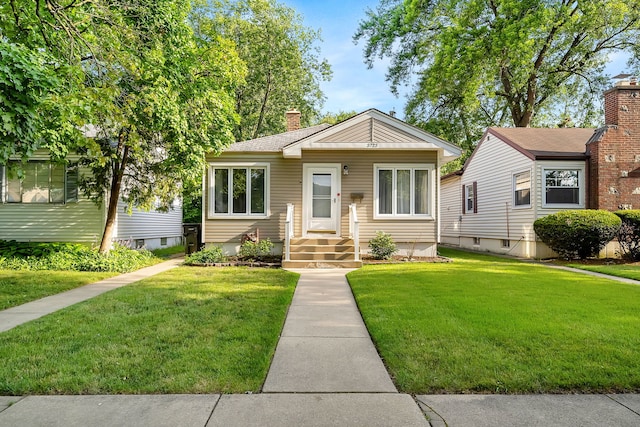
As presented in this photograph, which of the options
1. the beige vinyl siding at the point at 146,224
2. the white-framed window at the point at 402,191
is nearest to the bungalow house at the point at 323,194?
the white-framed window at the point at 402,191

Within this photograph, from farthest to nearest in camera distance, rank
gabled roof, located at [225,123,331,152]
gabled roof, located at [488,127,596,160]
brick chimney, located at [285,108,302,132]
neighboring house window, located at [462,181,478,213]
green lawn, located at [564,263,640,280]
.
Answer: neighboring house window, located at [462,181,478,213]
brick chimney, located at [285,108,302,132]
gabled roof, located at [488,127,596,160]
gabled roof, located at [225,123,331,152]
green lawn, located at [564,263,640,280]

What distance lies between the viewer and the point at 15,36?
5.76 metres

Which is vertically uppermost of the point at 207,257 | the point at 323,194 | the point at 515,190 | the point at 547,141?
the point at 547,141

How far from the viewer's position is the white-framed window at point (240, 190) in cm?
1175

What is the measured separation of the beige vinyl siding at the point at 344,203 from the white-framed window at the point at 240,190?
0.19 meters

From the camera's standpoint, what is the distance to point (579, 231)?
34.9 ft

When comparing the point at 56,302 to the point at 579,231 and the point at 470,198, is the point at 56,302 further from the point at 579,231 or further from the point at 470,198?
the point at 470,198

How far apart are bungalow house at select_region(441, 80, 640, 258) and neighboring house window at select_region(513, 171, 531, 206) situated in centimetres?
4

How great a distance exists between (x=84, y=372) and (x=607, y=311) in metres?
6.25

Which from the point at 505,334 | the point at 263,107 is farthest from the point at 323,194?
the point at 263,107

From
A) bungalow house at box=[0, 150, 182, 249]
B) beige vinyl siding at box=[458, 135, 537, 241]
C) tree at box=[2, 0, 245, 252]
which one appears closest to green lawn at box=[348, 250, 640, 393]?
tree at box=[2, 0, 245, 252]

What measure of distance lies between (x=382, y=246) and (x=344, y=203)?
1867 millimetres

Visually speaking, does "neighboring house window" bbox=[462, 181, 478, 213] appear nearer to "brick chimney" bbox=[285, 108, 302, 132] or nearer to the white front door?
the white front door

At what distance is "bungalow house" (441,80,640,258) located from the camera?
11875 mm
